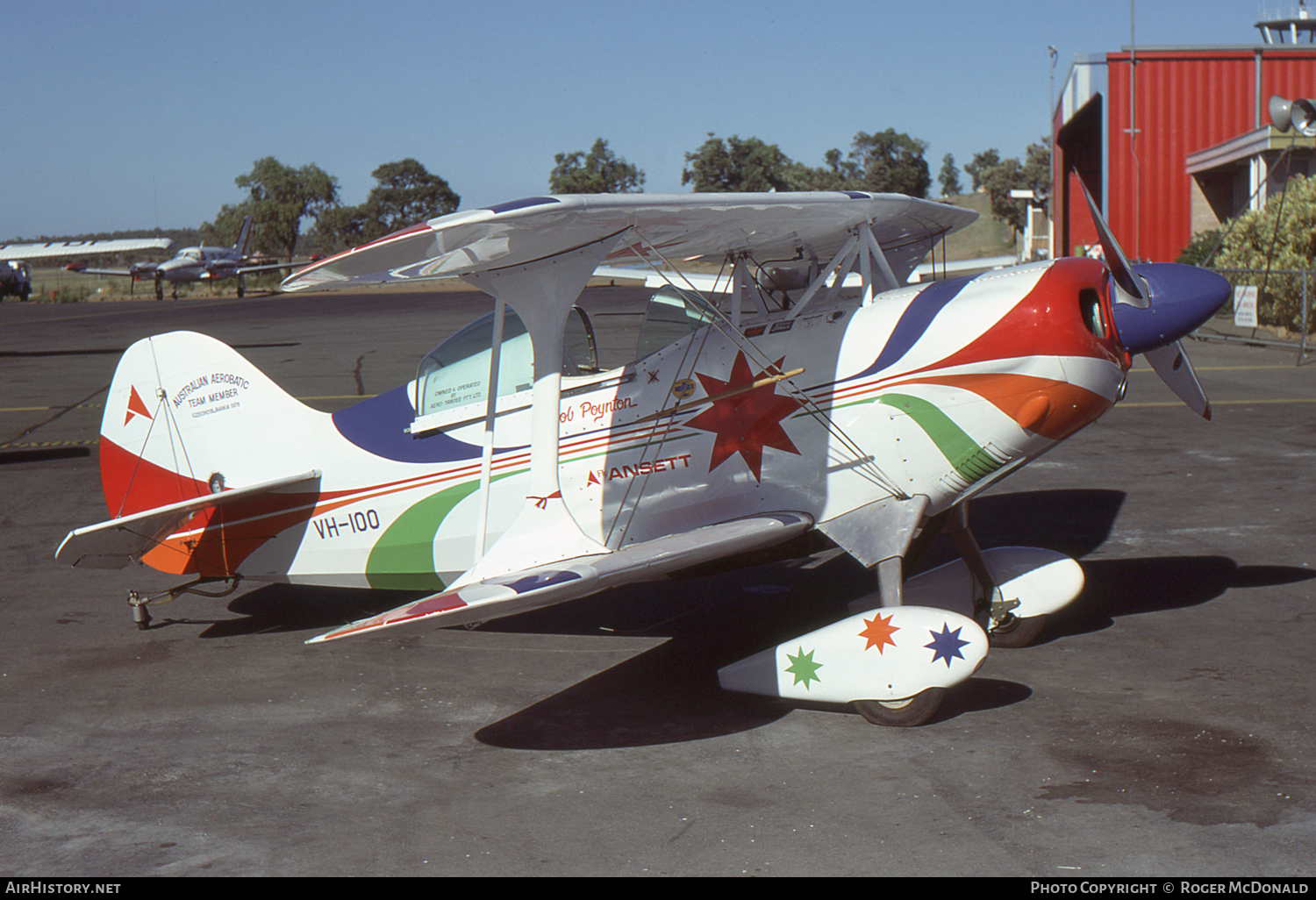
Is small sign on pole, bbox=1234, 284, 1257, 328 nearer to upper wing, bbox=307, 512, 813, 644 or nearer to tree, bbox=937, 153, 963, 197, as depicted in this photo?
upper wing, bbox=307, 512, 813, 644

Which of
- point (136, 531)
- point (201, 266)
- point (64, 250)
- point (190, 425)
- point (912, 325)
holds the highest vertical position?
point (64, 250)

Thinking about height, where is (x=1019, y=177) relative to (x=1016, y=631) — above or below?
above

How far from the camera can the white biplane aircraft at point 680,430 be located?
535 centimetres

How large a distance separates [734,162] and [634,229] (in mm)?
81837

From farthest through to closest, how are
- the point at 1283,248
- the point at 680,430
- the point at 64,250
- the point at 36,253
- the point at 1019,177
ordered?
1. the point at 1019,177
2. the point at 64,250
3. the point at 36,253
4. the point at 1283,248
5. the point at 680,430

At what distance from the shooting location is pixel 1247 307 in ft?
75.4

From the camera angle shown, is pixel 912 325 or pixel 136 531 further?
pixel 136 531

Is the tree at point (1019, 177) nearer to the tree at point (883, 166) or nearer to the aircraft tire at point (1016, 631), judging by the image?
the tree at point (883, 166)

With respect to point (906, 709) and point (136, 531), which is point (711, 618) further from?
point (136, 531)

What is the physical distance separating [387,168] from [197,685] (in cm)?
10876

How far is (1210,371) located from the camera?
19.0m

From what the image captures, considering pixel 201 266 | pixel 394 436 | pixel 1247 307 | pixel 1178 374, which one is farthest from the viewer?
pixel 201 266

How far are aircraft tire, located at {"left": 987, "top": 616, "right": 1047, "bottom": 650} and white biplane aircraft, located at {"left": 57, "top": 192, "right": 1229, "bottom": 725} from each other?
0.06 feet

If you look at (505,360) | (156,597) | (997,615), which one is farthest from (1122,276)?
(156,597)
